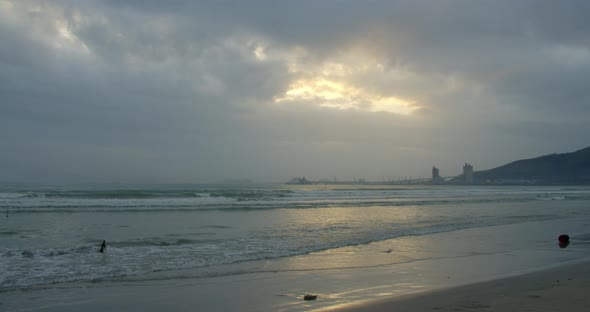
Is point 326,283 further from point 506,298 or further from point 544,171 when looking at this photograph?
point 544,171

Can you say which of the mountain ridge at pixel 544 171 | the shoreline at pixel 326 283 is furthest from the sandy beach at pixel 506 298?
the mountain ridge at pixel 544 171

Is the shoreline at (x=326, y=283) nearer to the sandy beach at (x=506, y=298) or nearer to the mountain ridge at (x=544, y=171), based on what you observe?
the sandy beach at (x=506, y=298)

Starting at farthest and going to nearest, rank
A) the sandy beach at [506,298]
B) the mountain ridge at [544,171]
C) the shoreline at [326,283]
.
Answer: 1. the mountain ridge at [544,171]
2. the shoreline at [326,283]
3. the sandy beach at [506,298]

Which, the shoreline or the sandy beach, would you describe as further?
the shoreline

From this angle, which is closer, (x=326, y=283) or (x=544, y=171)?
(x=326, y=283)

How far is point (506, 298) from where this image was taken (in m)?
6.40

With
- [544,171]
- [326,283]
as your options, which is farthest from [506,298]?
[544,171]

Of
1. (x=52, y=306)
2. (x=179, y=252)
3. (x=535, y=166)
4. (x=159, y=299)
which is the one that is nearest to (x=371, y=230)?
(x=179, y=252)

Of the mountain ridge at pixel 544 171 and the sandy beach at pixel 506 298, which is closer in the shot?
the sandy beach at pixel 506 298

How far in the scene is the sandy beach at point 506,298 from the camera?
588 cm

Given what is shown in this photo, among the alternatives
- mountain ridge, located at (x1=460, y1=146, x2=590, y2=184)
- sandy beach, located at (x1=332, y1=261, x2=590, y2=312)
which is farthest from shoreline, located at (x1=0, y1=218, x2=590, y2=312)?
mountain ridge, located at (x1=460, y1=146, x2=590, y2=184)

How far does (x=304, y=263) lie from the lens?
988cm

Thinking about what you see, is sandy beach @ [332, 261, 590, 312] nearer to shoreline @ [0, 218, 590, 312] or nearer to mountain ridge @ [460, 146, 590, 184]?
shoreline @ [0, 218, 590, 312]

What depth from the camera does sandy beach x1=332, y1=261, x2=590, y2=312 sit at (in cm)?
588
